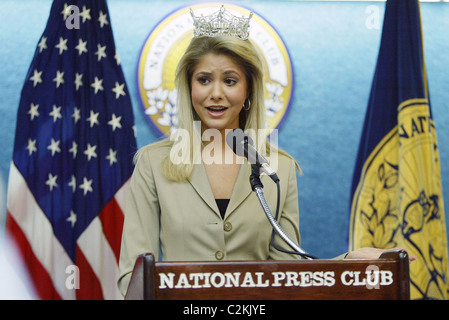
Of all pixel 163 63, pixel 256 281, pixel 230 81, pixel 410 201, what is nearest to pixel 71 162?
pixel 163 63

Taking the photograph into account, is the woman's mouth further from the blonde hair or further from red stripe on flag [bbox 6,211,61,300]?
red stripe on flag [bbox 6,211,61,300]

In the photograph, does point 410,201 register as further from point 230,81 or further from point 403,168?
point 230,81

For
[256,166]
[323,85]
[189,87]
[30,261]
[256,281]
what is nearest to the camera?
[256,281]

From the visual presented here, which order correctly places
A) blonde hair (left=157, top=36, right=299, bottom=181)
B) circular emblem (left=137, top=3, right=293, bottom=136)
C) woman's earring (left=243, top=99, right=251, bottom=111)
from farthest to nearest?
circular emblem (left=137, top=3, right=293, bottom=136) < woman's earring (left=243, top=99, right=251, bottom=111) < blonde hair (left=157, top=36, right=299, bottom=181)

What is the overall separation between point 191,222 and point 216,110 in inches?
13.2

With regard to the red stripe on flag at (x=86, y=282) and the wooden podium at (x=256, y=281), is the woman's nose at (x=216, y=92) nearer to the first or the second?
the wooden podium at (x=256, y=281)

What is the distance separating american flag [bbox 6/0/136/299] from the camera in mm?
2955

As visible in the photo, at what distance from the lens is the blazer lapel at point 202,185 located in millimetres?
1539

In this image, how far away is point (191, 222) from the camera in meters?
1.52

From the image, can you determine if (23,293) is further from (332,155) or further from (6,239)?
(332,155)

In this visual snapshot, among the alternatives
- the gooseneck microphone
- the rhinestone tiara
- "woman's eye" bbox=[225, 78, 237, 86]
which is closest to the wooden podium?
the gooseneck microphone

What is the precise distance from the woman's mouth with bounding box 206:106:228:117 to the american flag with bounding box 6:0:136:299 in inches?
60.3
